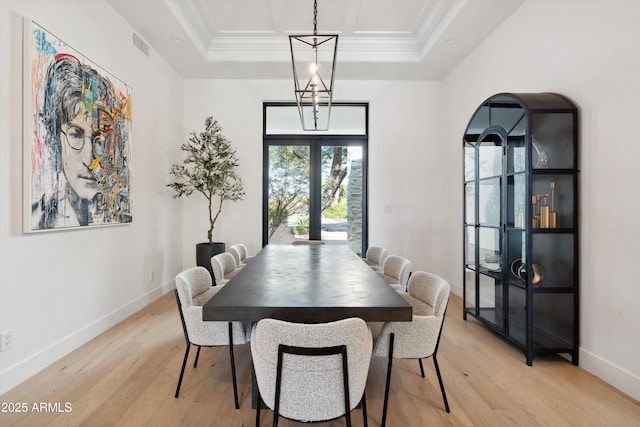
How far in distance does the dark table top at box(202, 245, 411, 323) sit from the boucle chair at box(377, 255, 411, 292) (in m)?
0.36

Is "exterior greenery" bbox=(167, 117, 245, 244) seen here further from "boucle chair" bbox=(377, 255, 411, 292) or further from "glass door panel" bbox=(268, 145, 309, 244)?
"boucle chair" bbox=(377, 255, 411, 292)

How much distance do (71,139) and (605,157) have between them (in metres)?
4.18

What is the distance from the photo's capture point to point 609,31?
2.24m

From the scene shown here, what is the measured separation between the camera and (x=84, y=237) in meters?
2.78

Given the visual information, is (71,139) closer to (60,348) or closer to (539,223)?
(60,348)

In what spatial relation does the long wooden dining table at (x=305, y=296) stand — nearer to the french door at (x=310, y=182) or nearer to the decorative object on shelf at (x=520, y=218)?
the decorative object on shelf at (x=520, y=218)

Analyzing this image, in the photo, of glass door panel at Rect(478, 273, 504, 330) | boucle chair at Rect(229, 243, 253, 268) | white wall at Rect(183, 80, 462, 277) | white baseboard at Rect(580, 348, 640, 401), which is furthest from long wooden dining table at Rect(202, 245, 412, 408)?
white wall at Rect(183, 80, 462, 277)

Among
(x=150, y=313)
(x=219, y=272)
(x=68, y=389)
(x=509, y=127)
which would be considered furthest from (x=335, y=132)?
(x=68, y=389)

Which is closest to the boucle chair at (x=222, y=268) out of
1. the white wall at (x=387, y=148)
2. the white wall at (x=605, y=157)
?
the white wall at (x=387, y=148)

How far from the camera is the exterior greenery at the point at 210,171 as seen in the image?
434 cm

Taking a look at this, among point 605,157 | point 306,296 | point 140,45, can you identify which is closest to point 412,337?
point 306,296

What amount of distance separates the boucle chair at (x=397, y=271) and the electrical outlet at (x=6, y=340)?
2.66m

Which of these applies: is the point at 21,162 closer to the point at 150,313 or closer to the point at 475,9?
the point at 150,313

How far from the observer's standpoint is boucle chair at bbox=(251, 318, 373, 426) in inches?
48.1
